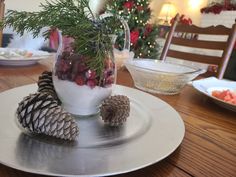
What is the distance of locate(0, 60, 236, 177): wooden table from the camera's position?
0.31 meters

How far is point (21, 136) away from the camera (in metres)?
0.32

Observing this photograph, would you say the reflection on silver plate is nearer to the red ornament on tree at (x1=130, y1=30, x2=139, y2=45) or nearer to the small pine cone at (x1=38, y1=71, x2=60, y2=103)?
the small pine cone at (x1=38, y1=71, x2=60, y2=103)

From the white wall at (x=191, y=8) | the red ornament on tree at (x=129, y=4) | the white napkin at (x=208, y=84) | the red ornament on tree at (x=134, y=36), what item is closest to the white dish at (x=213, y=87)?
the white napkin at (x=208, y=84)

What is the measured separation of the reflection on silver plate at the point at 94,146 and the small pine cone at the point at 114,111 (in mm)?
11

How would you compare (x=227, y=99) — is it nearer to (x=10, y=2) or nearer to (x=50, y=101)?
(x=50, y=101)

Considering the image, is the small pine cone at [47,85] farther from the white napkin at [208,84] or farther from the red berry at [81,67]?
the white napkin at [208,84]

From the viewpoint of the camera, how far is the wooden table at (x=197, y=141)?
1.01 feet

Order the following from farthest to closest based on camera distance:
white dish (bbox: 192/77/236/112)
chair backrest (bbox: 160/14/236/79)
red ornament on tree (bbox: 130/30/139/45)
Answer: red ornament on tree (bbox: 130/30/139/45) < chair backrest (bbox: 160/14/236/79) < white dish (bbox: 192/77/236/112)

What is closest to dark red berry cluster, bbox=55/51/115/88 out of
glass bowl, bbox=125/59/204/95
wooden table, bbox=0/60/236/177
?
wooden table, bbox=0/60/236/177

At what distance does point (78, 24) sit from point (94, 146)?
171 mm

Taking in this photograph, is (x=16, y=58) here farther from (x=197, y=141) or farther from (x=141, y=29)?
(x=141, y=29)

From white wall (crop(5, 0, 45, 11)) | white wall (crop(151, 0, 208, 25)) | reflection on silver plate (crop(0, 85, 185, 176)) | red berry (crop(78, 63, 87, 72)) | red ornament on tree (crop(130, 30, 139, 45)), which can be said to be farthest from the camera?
white wall (crop(151, 0, 208, 25))

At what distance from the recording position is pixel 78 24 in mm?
361

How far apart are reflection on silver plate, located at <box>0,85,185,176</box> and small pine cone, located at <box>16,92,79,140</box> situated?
1 centimetres
